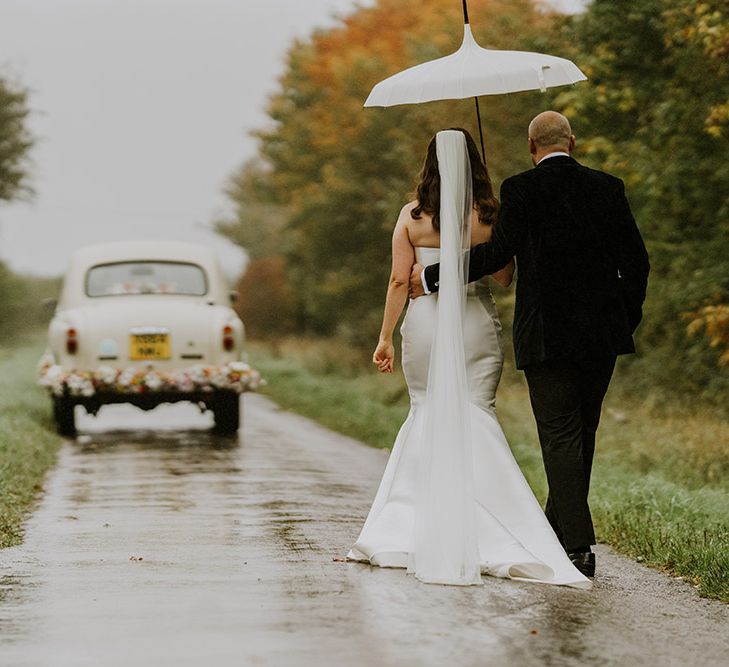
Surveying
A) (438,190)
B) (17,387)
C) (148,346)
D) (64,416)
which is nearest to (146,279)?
(148,346)

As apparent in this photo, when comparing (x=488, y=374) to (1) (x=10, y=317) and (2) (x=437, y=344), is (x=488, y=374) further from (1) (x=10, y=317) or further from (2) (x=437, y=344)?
(1) (x=10, y=317)

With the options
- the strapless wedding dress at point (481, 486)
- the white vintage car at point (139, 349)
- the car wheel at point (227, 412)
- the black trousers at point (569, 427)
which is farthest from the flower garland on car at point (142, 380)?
the black trousers at point (569, 427)

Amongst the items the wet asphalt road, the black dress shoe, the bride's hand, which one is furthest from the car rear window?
the black dress shoe

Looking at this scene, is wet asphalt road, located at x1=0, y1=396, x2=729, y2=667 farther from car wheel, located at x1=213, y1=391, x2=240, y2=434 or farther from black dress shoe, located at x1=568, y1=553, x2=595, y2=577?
car wheel, located at x1=213, y1=391, x2=240, y2=434

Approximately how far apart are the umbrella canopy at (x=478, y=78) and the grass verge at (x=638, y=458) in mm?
2587

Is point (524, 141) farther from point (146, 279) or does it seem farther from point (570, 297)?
point (570, 297)

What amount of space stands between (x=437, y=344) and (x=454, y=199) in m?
0.74

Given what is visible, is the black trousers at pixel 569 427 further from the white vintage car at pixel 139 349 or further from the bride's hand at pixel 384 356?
the white vintage car at pixel 139 349

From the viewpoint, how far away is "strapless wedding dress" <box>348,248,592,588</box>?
677 cm

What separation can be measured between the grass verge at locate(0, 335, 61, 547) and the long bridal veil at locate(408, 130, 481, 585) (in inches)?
96.6

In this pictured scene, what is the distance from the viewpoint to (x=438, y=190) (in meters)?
7.34

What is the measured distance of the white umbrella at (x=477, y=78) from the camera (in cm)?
755

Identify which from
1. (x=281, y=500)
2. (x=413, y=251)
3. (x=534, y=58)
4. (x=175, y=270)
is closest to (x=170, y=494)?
(x=281, y=500)

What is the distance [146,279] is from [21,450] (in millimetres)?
4048
